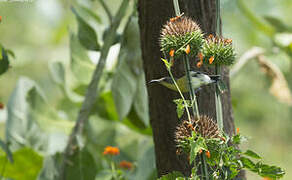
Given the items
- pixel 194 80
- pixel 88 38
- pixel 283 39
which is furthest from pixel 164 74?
pixel 283 39

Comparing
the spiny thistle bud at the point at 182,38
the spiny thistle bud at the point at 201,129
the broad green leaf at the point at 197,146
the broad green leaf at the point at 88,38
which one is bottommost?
the broad green leaf at the point at 197,146

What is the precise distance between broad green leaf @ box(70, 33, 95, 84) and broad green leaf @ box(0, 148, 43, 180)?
0.27 m

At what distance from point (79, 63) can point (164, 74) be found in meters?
0.71

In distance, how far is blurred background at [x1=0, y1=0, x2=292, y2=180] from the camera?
1296mm

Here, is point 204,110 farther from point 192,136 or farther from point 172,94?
point 192,136

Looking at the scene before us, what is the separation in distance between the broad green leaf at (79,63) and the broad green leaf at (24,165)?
0.87 ft

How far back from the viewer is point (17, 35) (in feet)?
13.1

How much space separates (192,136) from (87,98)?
2.06 feet

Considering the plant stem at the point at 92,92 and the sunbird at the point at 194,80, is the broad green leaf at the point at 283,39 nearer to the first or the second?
the plant stem at the point at 92,92

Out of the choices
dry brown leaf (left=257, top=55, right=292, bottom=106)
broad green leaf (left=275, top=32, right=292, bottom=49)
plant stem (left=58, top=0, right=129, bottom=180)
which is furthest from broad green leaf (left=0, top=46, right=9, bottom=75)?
broad green leaf (left=275, top=32, right=292, bottom=49)

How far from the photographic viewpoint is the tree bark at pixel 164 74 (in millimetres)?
637

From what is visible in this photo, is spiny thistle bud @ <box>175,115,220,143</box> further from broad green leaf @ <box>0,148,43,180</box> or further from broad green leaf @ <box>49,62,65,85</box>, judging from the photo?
broad green leaf @ <box>49,62,65,85</box>

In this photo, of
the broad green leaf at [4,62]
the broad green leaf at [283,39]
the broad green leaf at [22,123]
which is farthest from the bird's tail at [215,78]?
the broad green leaf at [283,39]

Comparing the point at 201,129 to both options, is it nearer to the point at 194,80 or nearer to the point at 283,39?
the point at 194,80
